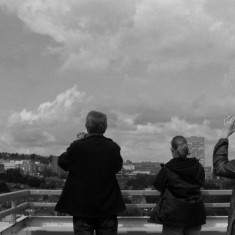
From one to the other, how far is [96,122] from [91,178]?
0.55 m

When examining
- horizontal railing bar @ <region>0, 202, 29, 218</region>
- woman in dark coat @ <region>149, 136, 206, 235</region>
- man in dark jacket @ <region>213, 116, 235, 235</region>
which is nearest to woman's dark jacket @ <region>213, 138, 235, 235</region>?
man in dark jacket @ <region>213, 116, 235, 235</region>

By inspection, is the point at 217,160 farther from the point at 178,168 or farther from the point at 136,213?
the point at 136,213

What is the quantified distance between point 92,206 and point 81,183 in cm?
24

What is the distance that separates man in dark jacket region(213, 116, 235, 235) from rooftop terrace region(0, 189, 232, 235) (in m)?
3.21

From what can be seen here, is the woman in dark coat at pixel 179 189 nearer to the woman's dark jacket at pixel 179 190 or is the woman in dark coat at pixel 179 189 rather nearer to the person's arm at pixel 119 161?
the woman's dark jacket at pixel 179 190

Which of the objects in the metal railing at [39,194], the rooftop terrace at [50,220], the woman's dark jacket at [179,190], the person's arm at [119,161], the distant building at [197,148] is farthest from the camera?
the rooftop terrace at [50,220]

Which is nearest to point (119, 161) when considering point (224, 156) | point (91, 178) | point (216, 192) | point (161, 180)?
point (91, 178)

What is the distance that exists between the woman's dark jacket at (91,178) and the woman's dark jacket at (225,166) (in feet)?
6.67

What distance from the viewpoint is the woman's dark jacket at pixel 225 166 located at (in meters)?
3.07

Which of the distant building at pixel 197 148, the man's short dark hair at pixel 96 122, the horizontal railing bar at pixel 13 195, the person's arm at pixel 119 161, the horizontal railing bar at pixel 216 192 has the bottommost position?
the horizontal railing bar at pixel 216 192

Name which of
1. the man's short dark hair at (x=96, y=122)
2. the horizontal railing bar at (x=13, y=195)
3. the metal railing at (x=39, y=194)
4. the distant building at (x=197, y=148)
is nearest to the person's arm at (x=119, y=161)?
the man's short dark hair at (x=96, y=122)

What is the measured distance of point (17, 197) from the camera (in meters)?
6.69

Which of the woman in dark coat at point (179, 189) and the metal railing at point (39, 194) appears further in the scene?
the metal railing at point (39, 194)

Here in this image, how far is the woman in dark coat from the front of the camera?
5473 mm
